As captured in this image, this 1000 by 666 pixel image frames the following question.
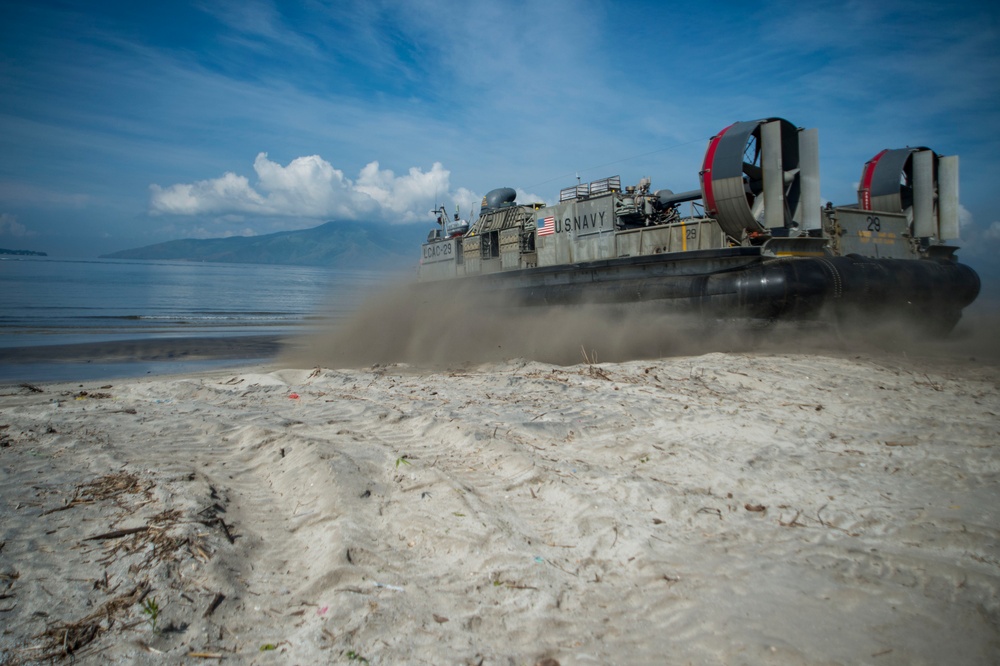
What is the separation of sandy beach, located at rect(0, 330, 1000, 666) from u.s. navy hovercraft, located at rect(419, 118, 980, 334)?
3.21 meters

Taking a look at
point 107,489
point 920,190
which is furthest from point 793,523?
point 920,190

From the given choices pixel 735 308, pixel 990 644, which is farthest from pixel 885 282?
pixel 990 644

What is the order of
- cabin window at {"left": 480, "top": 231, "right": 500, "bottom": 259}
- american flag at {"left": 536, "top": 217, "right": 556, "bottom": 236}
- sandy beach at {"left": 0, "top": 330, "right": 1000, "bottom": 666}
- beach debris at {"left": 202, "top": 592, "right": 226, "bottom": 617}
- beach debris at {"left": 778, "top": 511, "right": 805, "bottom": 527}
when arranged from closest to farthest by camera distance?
sandy beach at {"left": 0, "top": 330, "right": 1000, "bottom": 666}
beach debris at {"left": 202, "top": 592, "right": 226, "bottom": 617}
beach debris at {"left": 778, "top": 511, "right": 805, "bottom": 527}
american flag at {"left": 536, "top": 217, "right": 556, "bottom": 236}
cabin window at {"left": 480, "top": 231, "right": 500, "bottom": 259}

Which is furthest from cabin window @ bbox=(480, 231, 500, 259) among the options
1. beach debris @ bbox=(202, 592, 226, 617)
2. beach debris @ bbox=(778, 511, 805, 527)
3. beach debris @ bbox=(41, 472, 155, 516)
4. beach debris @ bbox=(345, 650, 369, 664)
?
beach debris @ bbox=(345, 650, 369, 664)

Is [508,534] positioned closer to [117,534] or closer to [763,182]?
[117,534]

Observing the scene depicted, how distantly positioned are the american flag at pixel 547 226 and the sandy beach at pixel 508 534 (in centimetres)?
645

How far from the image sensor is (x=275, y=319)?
21.7 meters

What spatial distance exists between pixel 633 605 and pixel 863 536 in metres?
1.26

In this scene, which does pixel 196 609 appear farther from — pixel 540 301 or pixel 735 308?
pixel 540 301

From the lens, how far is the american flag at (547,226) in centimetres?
1122

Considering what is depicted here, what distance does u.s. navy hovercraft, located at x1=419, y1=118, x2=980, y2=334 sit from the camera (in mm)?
8227

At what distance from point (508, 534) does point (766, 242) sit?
692 cm

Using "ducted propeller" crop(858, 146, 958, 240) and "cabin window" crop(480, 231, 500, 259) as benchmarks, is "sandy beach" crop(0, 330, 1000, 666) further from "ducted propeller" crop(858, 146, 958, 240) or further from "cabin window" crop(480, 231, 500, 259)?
"cabin window" crop(480, 231, 500, 259)

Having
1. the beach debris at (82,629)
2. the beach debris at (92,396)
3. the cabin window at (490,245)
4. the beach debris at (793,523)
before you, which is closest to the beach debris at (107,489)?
the beach debris at (82,629)
